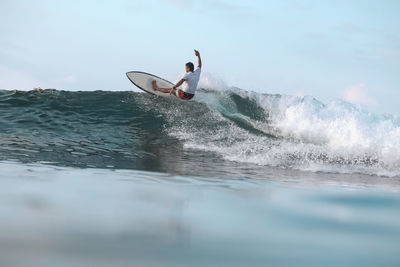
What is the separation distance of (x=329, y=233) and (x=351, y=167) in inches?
195

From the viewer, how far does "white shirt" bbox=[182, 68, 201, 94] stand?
1036cm

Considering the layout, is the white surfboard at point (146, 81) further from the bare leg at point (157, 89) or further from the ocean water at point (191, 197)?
the ocean water at point (191, 197)

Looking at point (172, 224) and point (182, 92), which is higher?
point (182, 92)

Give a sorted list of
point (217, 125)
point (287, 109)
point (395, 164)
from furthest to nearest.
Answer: point (287, 109) → point (217, 125) → point (395, 164)

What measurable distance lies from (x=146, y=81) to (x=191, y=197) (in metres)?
8.88

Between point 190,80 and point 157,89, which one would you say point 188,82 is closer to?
point 190,80

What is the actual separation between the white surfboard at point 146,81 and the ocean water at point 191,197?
2023 millimetres

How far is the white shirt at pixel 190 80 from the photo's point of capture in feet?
34.0

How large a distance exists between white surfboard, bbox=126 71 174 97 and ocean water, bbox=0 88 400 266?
6.64ft

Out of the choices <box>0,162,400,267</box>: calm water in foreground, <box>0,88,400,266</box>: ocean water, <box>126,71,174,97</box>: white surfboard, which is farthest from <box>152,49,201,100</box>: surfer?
<box>0,162,400,267</box>: calm water in foreground

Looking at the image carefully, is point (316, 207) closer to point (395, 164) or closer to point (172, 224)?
point (172, 224)

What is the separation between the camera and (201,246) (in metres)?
1.83

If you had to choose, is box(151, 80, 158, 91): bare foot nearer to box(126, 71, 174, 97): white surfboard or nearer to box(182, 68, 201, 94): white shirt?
box(126, 71, 174, 97): white surfboard

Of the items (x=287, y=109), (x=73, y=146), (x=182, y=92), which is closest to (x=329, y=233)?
(x=73, y=146)
